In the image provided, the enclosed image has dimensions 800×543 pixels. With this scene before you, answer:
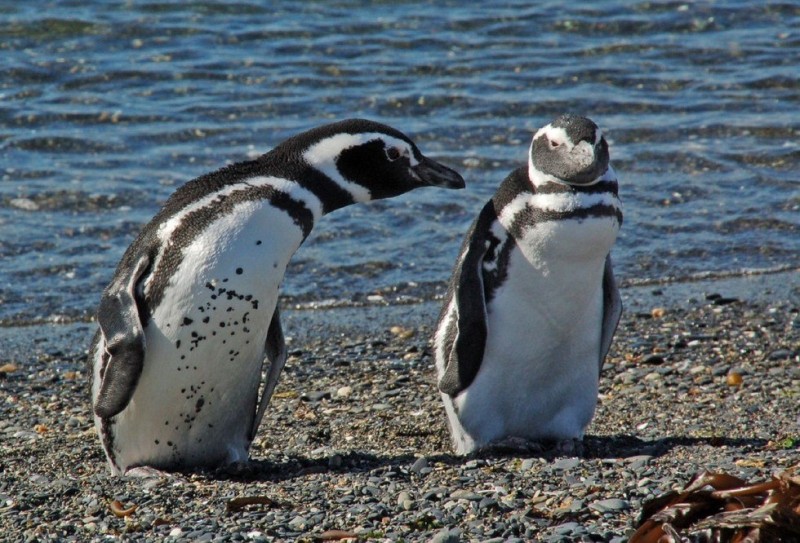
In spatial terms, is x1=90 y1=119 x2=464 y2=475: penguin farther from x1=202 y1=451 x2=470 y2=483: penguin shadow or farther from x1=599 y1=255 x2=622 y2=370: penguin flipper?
x1=599 y1=255 x2=622 y2=370: penguin flipper

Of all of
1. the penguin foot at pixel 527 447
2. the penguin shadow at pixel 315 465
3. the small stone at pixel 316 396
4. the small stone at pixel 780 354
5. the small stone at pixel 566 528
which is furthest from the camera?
the small stone at pixel 780 354

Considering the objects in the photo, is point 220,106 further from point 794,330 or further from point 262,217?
point 262,217

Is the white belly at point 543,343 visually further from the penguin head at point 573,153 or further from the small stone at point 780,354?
the small stone at point 780,354

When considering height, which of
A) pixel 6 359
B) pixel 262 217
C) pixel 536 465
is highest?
pixel 262 217

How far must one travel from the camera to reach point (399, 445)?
592cm

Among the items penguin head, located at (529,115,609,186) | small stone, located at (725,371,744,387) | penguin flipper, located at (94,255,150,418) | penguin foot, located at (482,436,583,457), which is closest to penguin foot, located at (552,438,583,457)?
penguin foot, located at (482,436,583,457)

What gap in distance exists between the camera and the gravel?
13.6 ft

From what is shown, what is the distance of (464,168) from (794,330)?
169 inches

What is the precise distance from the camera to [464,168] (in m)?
11.2

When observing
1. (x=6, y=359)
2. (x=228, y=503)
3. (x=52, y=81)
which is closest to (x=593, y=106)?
(x=52, y=81)

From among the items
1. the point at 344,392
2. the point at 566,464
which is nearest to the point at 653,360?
the point at 344,392

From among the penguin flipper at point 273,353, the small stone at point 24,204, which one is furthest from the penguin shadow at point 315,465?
the small stone at point 24,204

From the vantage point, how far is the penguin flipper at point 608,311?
18.6 feet

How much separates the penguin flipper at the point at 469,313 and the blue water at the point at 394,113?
3183 mm
